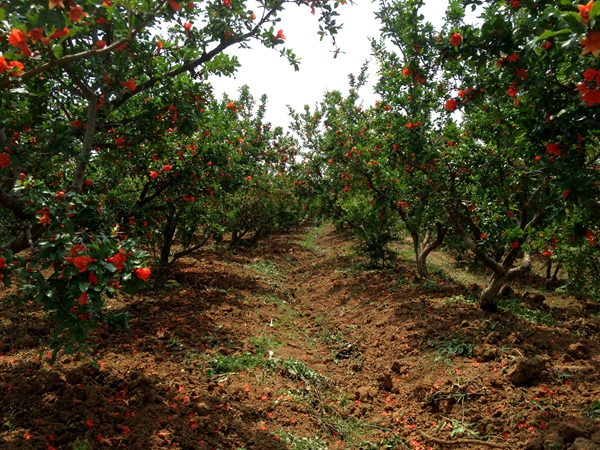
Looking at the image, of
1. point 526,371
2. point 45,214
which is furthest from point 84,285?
point 526,371

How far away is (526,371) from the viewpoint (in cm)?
390

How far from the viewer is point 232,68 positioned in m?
4.58

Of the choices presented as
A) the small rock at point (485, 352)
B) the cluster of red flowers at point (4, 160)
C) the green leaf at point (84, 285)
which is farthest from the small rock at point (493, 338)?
the cluster of red flowers at point (4, 160)

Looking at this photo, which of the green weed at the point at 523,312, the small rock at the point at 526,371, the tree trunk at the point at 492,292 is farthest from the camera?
the tree trunk at the point at 492,292

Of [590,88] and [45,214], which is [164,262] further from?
[590,88]

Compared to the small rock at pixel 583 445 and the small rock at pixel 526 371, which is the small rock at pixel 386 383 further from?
the small rock at pixel 583 445

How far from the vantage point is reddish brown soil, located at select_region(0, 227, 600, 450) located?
316 centimetres

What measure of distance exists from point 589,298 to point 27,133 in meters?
10.5

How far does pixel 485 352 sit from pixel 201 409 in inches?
139

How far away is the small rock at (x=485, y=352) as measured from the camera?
4574 mm

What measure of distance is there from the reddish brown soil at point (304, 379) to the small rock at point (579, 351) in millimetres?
22

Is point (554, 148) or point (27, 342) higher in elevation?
point (554, 148)

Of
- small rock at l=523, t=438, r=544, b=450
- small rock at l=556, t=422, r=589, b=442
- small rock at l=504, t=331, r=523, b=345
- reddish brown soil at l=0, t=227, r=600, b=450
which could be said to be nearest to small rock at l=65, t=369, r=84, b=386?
reddish brown soil at l=0, t=227, r=600, b=450

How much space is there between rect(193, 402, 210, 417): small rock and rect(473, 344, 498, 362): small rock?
340cm
